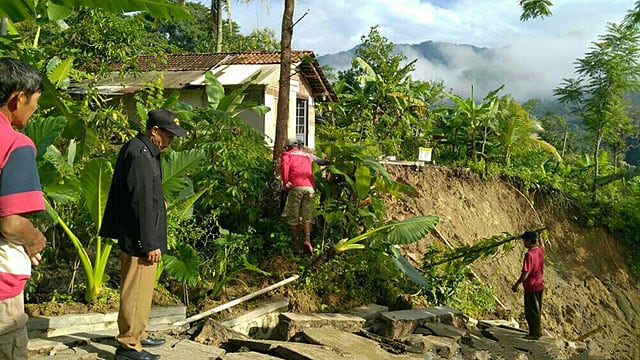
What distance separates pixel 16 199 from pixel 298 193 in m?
5.39

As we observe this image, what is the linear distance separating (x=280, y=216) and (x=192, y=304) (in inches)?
82.7

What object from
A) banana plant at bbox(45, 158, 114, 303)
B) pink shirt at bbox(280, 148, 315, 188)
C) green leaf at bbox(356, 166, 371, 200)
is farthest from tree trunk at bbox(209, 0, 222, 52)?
banana plant at bbox(45, 158, 114, 303)

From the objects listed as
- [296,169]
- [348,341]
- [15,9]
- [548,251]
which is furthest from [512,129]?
[15,9]

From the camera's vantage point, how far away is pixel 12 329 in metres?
2.72

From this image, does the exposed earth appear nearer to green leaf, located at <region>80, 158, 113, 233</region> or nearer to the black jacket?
green leaf, located at <region>80, 158, 113, 233</region>

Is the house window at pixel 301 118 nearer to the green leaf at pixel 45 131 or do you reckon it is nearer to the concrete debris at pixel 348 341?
the concrete debris at pixel 348 341

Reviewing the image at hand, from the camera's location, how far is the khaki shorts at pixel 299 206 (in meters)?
7.86

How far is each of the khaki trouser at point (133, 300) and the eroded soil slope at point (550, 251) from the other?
21.5 feet

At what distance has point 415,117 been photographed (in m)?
17.7

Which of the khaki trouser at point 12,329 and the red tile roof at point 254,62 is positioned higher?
the red tile roof at point 254,62

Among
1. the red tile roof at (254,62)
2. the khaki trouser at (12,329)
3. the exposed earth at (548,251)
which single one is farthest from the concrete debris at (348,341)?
the red tile roof at (254,62)

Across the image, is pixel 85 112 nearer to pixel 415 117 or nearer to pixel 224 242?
pixel 224 242

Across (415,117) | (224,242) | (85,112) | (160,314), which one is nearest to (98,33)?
(85,112)

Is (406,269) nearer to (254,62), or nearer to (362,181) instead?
(362,181)
